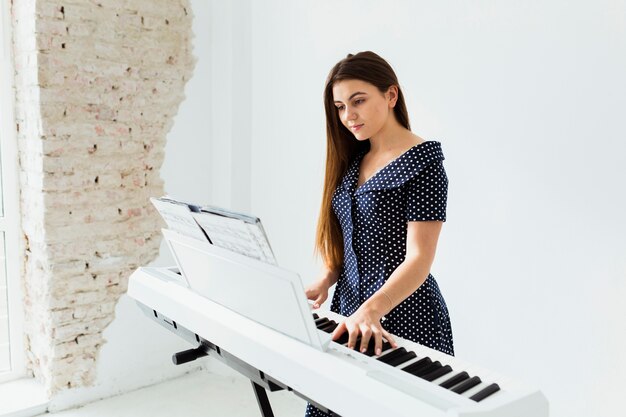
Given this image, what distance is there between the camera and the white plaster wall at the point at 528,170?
199 cm

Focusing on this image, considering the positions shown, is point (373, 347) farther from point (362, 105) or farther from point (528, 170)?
point (528, 170)

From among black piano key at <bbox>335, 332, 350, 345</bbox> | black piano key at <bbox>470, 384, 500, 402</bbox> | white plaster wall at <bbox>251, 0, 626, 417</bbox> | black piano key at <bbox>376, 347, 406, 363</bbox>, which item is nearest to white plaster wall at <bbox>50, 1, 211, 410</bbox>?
white plaster wall at <bbox>251, 0, 626, 417</bbox>

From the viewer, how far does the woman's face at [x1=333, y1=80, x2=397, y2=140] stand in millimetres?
1594

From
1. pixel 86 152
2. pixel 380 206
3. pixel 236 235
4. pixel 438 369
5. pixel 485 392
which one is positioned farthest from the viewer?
pixel 86 152

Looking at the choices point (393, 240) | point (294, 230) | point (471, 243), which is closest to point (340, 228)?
point (393, 240)

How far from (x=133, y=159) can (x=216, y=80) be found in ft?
2.13

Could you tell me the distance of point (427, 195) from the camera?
Result: 1.50m

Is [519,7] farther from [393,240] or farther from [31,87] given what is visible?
[31,87]

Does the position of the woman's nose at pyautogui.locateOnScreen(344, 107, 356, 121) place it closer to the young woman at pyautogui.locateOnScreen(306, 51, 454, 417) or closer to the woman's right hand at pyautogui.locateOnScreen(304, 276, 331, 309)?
the young woman at pyautogui.locateOnScreen(306, 51, 454, 417)

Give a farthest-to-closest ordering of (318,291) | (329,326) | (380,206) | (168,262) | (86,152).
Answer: (168,262), (86,152), (318,291), (380,206), (329,326)

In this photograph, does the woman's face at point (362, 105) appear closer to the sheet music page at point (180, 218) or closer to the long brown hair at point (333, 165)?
the long brown hair at point (333, 165)

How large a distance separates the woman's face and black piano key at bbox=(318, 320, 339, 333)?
1.68 feet

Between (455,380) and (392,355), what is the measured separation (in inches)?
6.4

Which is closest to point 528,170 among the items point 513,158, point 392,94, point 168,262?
point 513,158
